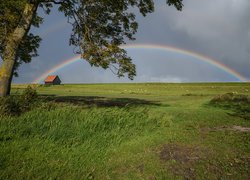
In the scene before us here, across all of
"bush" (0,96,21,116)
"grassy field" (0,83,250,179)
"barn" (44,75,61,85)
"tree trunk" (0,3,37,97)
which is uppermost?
"barn" (44,75,61,85)

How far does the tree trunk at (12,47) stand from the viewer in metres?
15.6

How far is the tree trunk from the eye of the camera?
15.6m

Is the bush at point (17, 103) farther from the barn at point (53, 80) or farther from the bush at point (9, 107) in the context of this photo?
the barn at point (53, 80)

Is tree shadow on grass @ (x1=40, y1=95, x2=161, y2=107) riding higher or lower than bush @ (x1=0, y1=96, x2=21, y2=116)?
higher

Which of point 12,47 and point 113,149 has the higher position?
point 12,47

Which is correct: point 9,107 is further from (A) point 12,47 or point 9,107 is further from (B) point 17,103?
(A) point 12,47

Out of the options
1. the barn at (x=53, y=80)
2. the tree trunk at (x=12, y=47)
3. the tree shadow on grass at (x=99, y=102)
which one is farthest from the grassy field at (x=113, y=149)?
the barn at (x=53, y=80)

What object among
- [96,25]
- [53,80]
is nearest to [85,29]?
[96,25]

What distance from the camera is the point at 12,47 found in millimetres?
15609

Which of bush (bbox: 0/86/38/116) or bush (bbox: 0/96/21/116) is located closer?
bush (bbox: 0/96/21/116)

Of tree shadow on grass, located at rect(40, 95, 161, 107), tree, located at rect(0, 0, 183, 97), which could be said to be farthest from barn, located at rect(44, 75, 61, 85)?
tree, located at rect(0, 0, 183, 97)

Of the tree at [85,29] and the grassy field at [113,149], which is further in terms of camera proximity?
the tree at [85,29]

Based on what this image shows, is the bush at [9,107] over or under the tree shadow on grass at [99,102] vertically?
under

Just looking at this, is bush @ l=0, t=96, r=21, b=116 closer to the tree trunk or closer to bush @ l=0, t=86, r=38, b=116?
bush @ l=0, t=86, r=38, b=116
